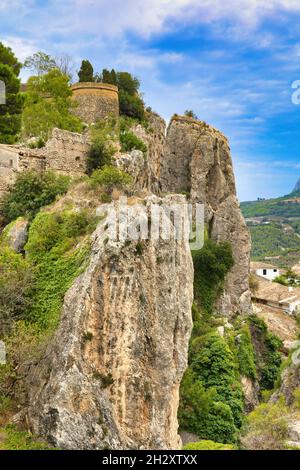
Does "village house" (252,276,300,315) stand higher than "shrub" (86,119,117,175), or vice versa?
"shrub" (86,119,117,175)

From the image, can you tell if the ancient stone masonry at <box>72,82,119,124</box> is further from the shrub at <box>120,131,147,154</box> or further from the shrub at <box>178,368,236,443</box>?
the shrub at <box>178,368,236,443</box>

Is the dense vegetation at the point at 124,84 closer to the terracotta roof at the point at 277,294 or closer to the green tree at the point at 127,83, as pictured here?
the green tree at the point at 127,83

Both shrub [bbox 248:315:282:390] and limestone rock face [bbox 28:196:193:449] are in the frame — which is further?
shrub [bbox 248:315:282:390]

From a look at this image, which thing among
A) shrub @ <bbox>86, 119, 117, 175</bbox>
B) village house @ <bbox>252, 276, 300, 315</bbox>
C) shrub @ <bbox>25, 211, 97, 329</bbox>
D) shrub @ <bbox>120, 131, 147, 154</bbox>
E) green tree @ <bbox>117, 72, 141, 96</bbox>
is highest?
green tree @ <bbox>117, 72, 141, 96</bbox>

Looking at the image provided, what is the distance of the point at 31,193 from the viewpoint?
86.3ft

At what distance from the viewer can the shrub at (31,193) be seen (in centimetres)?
2606

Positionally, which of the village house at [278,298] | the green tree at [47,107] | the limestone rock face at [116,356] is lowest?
the village house at [278,298]

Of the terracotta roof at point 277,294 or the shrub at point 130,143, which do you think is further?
the terracotta roof at point 277,294

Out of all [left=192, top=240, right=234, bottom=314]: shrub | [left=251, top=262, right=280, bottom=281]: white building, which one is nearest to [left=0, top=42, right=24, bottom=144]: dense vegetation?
[left=192, top=240, right=234, bottom=314]: shrub

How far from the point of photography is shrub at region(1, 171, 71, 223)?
26.1 m

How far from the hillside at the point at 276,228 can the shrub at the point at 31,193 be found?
77.8m

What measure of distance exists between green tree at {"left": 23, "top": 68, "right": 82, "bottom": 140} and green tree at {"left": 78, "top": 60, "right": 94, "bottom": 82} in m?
6.02

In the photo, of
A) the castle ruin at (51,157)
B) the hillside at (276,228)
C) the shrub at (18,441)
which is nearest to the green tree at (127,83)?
the castle ruin at (51,157)
